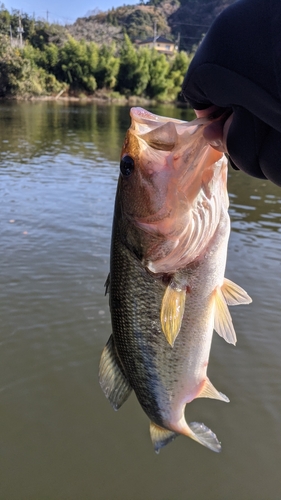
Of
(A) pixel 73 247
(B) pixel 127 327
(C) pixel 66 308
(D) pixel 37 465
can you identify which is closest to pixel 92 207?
(A) pixel 73 247

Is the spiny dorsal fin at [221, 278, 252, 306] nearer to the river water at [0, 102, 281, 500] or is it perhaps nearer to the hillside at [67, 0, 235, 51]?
the river water at [0, 102, 281, 500]

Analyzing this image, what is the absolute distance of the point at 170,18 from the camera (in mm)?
157875

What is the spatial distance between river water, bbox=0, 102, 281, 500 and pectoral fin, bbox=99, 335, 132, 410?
1289 millimetres

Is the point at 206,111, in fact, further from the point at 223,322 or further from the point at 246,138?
the point at 223,322

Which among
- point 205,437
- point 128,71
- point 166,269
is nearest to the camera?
point 166,269

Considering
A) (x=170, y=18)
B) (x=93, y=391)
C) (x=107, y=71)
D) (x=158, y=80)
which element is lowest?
(x=93, y=391)

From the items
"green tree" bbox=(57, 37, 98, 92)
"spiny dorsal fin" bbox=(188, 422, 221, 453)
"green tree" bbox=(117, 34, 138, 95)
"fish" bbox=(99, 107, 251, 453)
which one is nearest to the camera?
"fish" bbox=(99, 107, 251, 453)

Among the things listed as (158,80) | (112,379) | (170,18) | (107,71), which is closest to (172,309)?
(112,379)

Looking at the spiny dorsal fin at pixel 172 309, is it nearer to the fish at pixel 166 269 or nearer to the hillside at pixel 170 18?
the fish at pixel 166 269

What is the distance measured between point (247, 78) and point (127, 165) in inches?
25.2

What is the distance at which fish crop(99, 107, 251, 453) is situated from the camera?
1615 mm

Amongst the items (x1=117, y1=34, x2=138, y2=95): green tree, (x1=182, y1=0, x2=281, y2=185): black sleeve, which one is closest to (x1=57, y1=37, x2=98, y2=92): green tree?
(x1=117, y1=34, x2=138, y2=95): green tree

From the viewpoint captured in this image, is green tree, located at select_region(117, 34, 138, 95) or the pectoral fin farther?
green tree, located at select_region(117, 34, 138, 95)

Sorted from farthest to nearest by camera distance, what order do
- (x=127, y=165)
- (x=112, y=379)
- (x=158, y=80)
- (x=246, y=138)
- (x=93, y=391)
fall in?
(x=158, y=80)
(x=93, y=391)
(x=112, y=379)
(x=127, y=165)
(x=246, y=138)
